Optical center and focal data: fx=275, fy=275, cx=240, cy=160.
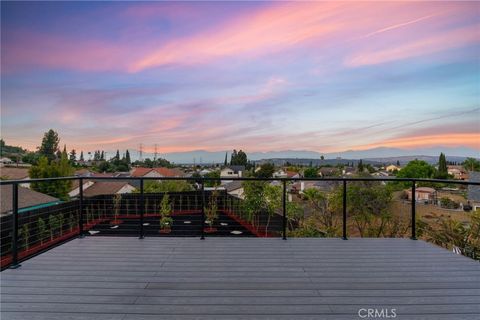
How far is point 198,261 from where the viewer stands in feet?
8.92

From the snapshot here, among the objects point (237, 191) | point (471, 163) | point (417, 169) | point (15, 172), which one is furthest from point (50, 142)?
point (471, 163)

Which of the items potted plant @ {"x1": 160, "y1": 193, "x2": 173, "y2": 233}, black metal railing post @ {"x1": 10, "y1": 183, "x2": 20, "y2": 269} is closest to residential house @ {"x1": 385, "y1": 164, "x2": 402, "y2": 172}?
potted plant @ {"x1": 160, "y1": 193, "x2": 173, "y2": 233}

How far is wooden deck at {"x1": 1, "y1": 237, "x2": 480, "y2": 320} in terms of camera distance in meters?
1.79

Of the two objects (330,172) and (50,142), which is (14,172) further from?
(330,172)

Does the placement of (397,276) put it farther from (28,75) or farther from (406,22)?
(28,75)

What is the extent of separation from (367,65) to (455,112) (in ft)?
10.6

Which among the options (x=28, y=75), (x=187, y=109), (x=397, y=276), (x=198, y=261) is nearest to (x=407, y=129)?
(x=187, y=109)

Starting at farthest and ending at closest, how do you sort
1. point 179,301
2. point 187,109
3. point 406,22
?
point 187,109 → point 406,22 → point 179,301

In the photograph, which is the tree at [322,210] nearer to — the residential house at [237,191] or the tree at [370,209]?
the tree at [370,209]

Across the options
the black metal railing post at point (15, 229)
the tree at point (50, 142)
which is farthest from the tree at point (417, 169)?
the tree at point (50, 142)
